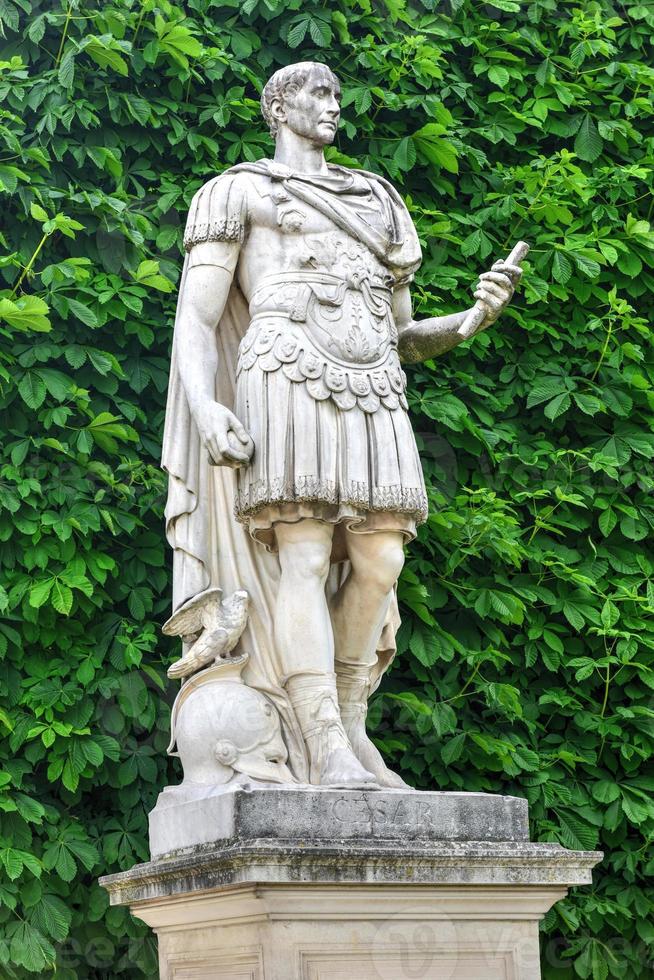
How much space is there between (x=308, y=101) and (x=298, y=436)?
1204mm

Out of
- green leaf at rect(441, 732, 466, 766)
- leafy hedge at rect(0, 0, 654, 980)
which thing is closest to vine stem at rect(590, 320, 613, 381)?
leafy hedge at rect(0, 0, 654, 980)

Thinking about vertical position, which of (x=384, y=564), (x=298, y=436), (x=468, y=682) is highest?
(x=298, y=436)

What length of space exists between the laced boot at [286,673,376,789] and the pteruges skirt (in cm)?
50

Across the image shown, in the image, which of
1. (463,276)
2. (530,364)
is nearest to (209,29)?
(463,276)

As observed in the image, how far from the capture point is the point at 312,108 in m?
5.66

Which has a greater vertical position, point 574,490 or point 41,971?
point 574,490

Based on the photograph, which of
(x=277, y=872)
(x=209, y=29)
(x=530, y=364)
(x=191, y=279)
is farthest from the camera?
(x=530, y=364)

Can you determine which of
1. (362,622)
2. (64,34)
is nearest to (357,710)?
(362,622)

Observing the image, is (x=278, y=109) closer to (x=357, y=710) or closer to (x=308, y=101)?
(x=308, y=101)

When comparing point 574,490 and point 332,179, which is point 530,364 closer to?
point 574,490

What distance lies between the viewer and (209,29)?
7977 mm

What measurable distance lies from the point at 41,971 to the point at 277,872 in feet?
8.31

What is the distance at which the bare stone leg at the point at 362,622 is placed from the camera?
5410mm

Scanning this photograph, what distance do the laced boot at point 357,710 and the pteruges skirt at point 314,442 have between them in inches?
19.6
